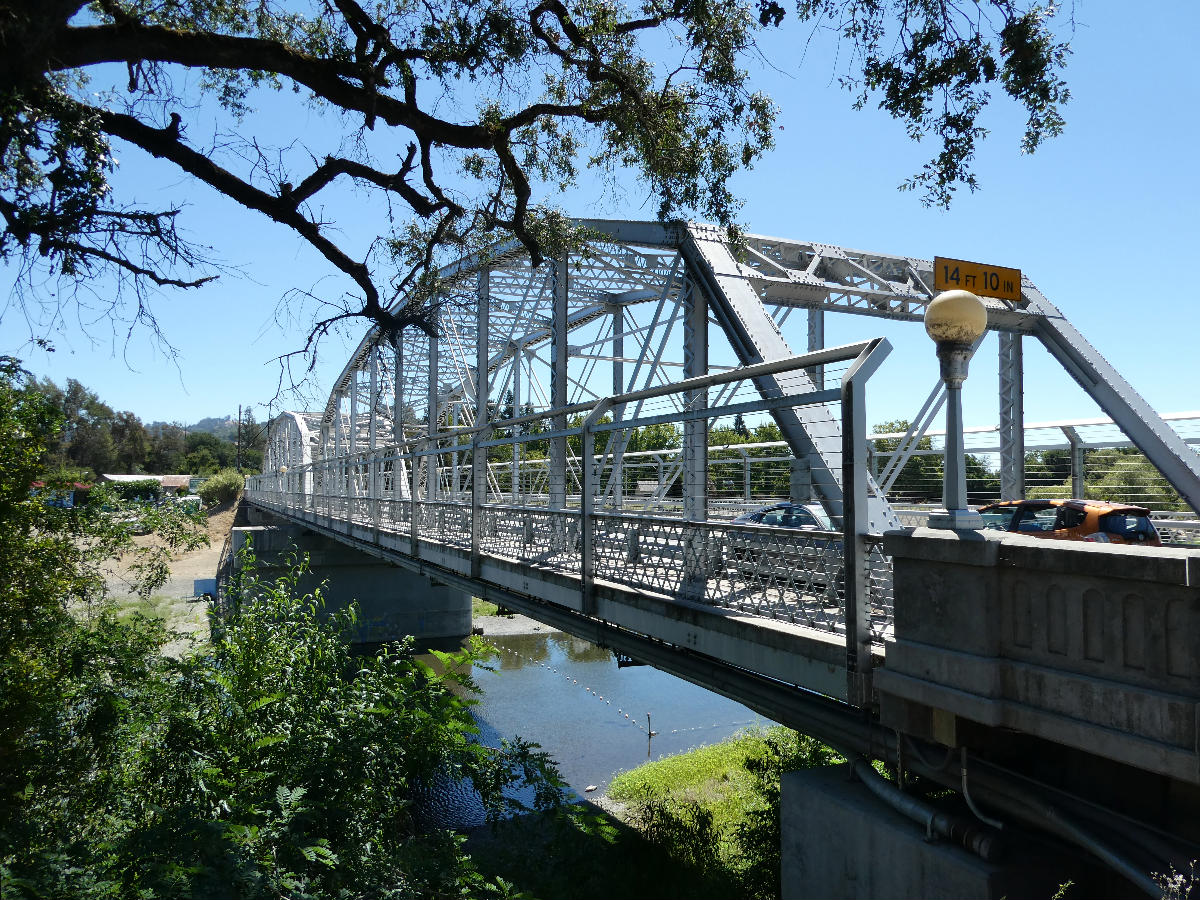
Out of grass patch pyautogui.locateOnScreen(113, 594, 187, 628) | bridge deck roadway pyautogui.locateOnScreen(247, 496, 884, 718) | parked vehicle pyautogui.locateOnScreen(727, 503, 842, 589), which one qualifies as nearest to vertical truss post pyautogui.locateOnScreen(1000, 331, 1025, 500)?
bridge deck roadway pyautogui.locateOnScreen(247, 496, 884, 718)

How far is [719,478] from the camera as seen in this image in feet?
28.8

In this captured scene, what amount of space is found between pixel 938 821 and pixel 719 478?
16.4 feet

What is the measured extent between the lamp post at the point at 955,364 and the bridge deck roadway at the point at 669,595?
0.93 metres

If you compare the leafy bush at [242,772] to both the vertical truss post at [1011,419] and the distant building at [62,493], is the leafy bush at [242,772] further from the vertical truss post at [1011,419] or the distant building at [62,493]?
the vertical truss post at [1011,419]

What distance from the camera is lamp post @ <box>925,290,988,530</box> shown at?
4098mm

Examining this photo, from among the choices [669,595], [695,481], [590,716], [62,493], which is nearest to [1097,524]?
[695,481]

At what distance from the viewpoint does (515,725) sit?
1862cm

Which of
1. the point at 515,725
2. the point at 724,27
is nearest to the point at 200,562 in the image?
the point at 515,725

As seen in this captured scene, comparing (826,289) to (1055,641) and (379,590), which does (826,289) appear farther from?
(379,590)

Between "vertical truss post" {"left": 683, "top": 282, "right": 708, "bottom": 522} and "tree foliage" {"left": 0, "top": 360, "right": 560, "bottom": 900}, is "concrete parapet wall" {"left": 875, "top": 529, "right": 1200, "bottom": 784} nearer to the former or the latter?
"vertical truss post" {"left": 683, "top": 282, "right": 708, "bottom": 522}

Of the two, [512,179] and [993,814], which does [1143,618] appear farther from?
[512,179]

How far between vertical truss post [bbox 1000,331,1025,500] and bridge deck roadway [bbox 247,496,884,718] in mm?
7922

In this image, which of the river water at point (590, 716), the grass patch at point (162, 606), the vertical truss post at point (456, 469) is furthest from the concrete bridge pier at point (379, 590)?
the vertical truss post at point (456, 469)

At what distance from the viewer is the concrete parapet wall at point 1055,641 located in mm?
3078
